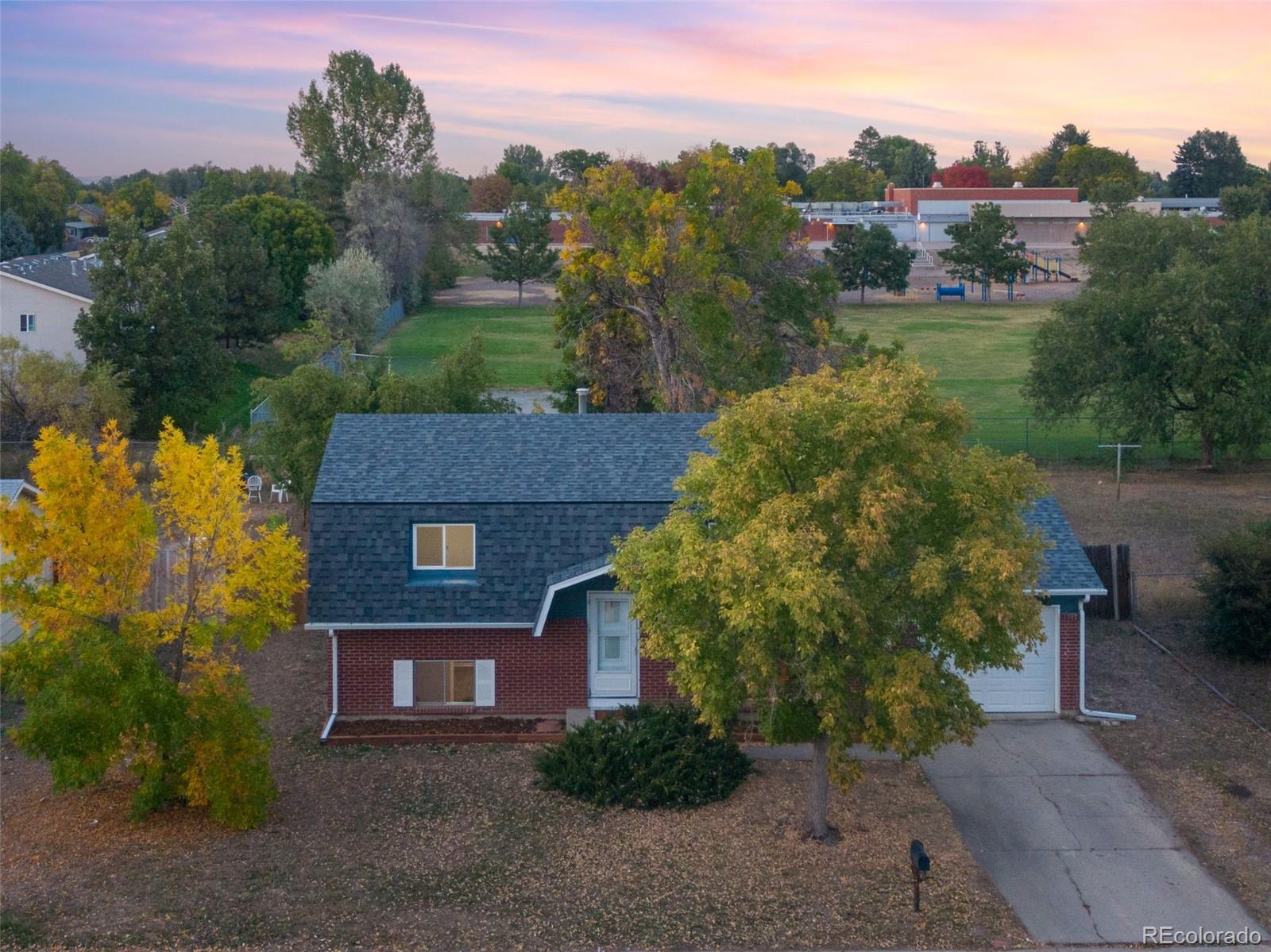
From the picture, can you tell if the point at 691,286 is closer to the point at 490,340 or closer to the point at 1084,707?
the point at 1084,707

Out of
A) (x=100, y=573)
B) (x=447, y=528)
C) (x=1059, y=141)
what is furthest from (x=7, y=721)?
(x=1059, y=141)

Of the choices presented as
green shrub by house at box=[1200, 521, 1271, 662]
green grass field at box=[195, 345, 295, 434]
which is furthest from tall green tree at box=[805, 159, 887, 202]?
green shrub by house at box=[1200, 521, 1271, 662]

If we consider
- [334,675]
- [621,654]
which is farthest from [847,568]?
[334,675]

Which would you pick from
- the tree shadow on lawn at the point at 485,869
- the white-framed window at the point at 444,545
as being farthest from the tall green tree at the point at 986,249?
the tree shadow on lawn at the point at 485,869

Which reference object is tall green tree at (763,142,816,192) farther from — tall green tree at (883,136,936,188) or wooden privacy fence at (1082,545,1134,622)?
wooden privacy fence at (1082,545,1134,622)

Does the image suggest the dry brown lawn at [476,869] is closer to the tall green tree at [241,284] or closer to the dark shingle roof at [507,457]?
the dark shingle roof at [507,457]

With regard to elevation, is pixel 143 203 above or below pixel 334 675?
above
